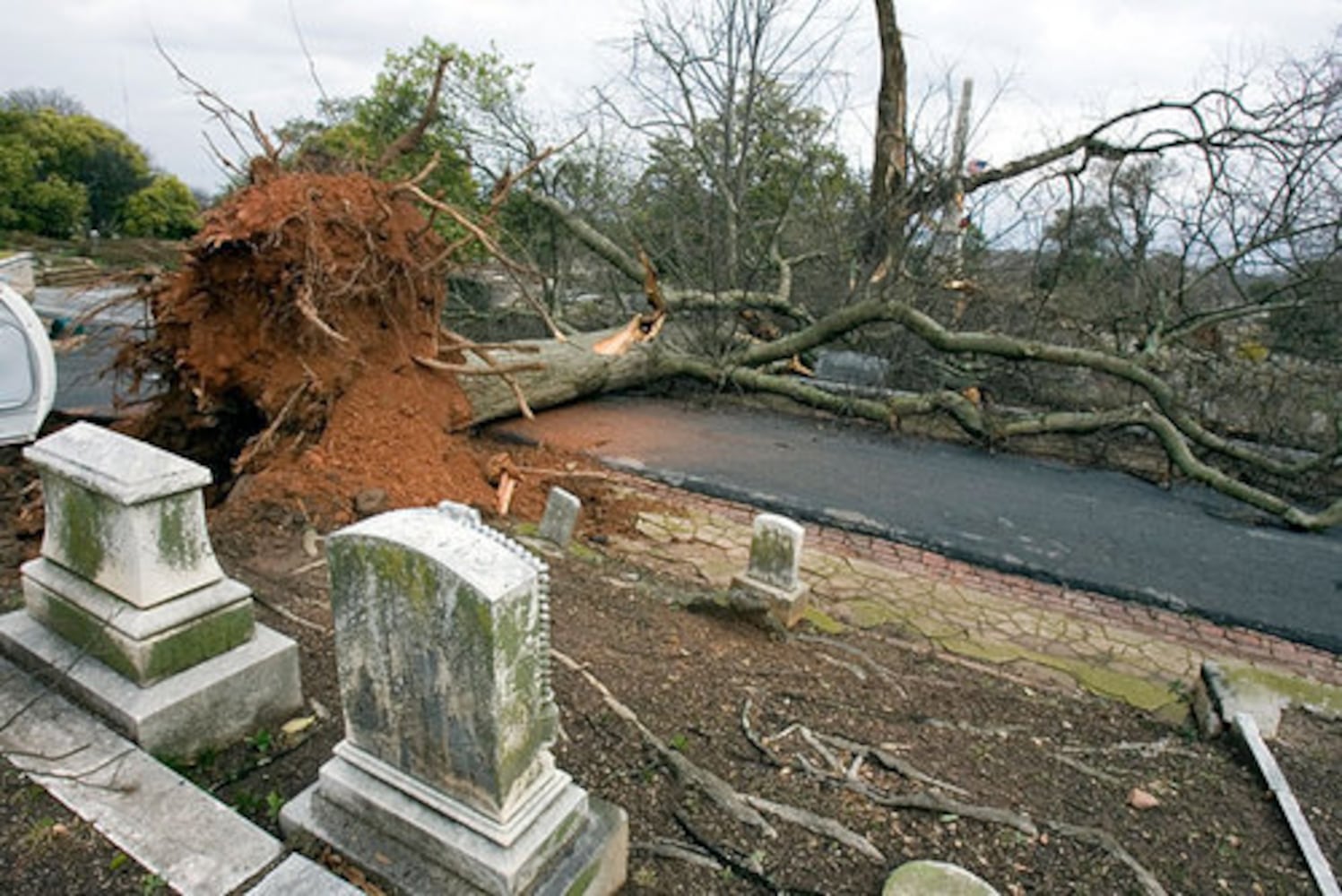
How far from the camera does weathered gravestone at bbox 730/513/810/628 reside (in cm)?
399

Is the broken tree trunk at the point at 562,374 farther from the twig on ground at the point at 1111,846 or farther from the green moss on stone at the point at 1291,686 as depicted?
the green moss on stone at the point at 1291,686

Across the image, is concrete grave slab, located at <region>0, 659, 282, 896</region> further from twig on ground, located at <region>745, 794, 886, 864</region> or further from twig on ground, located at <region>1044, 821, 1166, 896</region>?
twig on ground, located at <region>1044, 821, 1166, 896</region>

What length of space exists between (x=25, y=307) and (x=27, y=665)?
11.6 ft

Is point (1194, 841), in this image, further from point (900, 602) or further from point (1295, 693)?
point (900, 602)

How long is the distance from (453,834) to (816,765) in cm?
136

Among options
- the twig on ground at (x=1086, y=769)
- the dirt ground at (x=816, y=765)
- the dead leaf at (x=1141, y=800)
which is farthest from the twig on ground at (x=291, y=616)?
the dead leaf at (x=1141, y=800)

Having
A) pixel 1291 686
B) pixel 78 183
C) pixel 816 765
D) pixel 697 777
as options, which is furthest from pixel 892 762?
pixel 78 183

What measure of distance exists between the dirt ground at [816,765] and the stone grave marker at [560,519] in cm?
54

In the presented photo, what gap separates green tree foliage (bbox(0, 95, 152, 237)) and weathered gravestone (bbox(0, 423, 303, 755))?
2247cm

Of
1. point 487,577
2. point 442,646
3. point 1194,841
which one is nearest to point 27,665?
point 442,646

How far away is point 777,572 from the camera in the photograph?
13.2ft

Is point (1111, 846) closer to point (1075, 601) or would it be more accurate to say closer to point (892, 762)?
point (892, 762)

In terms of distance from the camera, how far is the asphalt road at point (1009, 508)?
15.5ft

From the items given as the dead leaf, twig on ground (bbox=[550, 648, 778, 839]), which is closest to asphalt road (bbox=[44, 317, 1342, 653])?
the dead leaf
